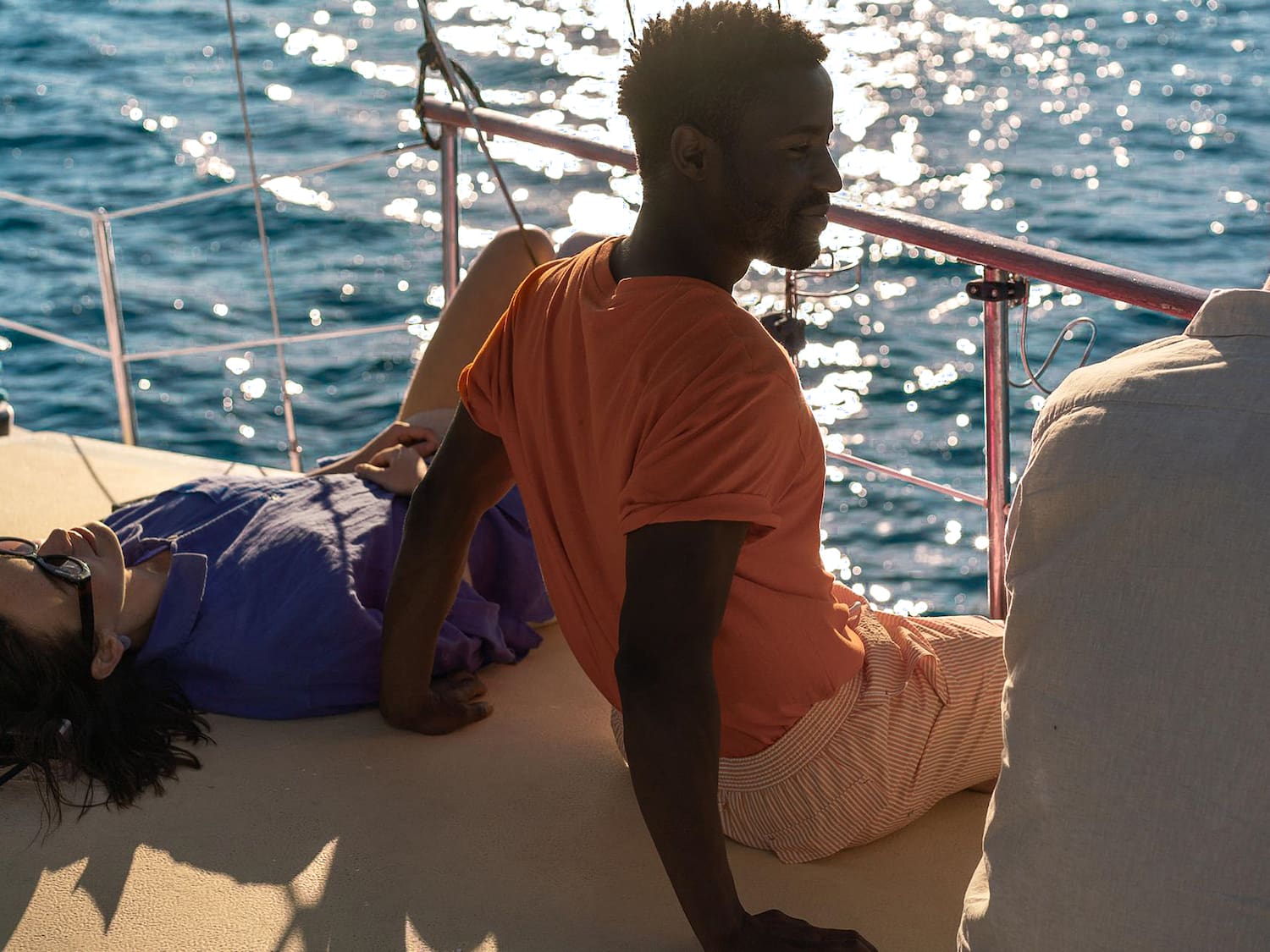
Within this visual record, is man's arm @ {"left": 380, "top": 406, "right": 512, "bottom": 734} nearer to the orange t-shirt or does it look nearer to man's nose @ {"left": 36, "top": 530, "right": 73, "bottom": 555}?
the orange t-shirt

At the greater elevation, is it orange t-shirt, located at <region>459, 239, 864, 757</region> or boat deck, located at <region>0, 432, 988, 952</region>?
orange t-shirt, located at <region>459, 239, 864, 757</region>

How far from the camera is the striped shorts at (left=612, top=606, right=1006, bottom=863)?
1.56m

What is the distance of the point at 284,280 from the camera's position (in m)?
7.99

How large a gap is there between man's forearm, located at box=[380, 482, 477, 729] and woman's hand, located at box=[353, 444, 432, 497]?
13.9 inches

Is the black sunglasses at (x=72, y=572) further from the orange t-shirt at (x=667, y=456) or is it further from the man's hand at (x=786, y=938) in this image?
the man's hand at (x=786, y=938)

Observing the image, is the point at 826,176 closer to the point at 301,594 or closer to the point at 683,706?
the point at 683,706

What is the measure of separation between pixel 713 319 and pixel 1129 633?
46cm

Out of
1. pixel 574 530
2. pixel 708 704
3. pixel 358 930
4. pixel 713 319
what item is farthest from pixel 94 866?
pixel 713 319

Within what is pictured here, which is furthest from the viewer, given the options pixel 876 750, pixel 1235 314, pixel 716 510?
pixel 876 750

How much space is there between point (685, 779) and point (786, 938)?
183mm

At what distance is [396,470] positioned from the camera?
7.13 ft

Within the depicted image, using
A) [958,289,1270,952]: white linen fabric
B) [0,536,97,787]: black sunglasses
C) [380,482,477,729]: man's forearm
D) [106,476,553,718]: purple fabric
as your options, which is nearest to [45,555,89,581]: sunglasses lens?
[0,536,97,787]: black sunglasses

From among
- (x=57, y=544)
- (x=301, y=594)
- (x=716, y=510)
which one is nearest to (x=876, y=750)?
(x=716, y=510)

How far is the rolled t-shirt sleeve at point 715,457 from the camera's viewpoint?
1264 mm
